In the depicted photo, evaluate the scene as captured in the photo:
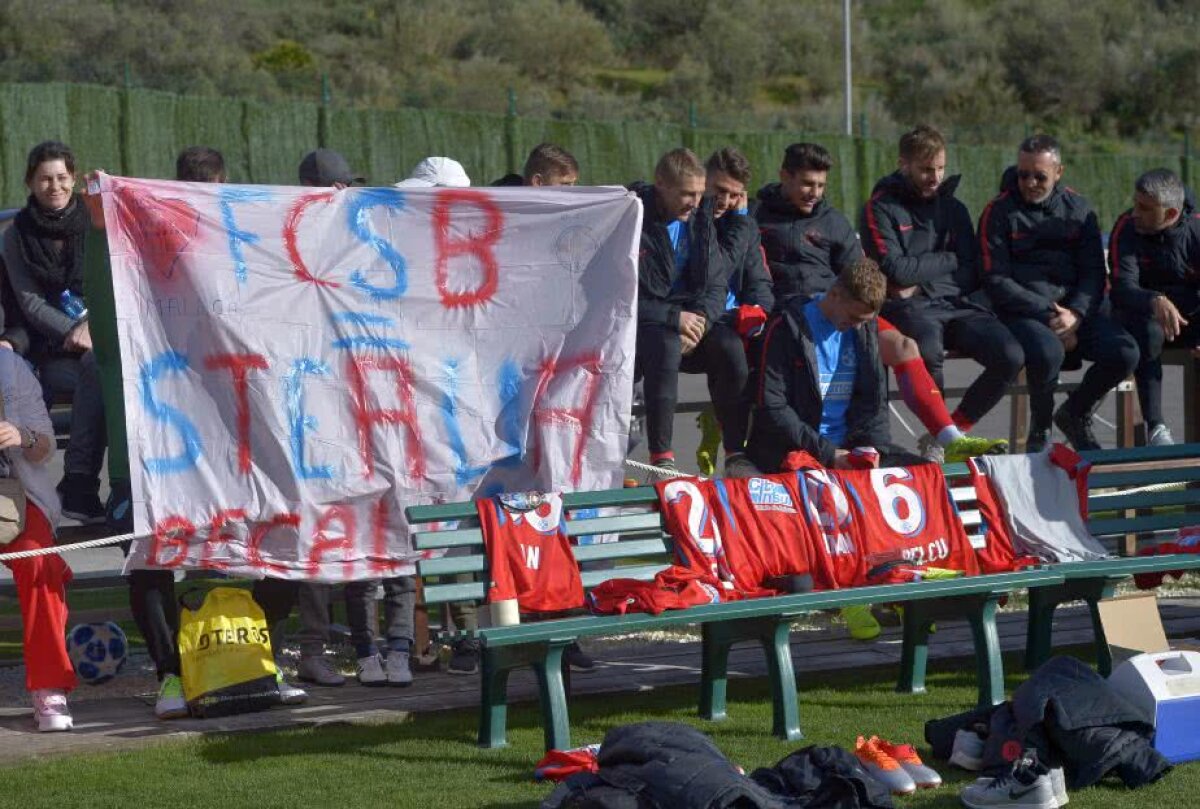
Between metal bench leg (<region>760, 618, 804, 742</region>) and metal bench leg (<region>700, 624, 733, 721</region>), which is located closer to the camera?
metal bench leg (<region>760, 618, 804, 742</region>)

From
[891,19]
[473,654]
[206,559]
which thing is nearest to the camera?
[206,559]

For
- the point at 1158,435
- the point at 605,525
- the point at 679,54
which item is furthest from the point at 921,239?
the point at 679,54

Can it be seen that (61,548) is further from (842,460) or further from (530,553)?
(842,460)

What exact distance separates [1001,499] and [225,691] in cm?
333

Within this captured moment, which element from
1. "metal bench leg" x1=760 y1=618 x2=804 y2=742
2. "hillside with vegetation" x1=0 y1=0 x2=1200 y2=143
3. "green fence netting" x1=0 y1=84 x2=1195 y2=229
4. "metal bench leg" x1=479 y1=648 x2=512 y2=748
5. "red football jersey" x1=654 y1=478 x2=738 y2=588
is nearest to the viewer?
"metal bench leg" x1=479 y1=648 x2=512 y2=748

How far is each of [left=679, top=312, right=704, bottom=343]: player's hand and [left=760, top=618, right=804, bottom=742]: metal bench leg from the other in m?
2.10

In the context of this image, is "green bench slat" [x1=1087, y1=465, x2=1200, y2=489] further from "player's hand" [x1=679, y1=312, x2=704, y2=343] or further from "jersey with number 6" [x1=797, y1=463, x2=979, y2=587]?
"player's hand" [x1=679, y1=312, x2=704, y2=343]

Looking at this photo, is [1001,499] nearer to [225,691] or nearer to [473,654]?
[473,654]

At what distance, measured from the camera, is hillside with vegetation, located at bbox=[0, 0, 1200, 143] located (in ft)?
156

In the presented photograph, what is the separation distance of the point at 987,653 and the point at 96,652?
3.63 metres

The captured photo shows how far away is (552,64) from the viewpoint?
55594mm

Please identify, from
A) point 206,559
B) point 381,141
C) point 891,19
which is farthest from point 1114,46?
point 206,559

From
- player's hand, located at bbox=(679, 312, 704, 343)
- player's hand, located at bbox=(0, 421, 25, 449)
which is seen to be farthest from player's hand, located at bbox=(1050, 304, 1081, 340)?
player's hand, located at bbox=(0, 421, 25, 449)

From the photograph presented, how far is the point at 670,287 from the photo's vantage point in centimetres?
898
